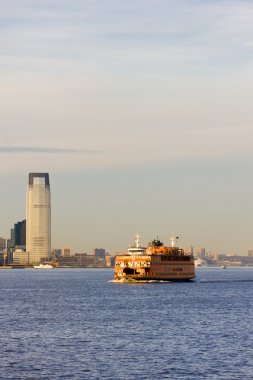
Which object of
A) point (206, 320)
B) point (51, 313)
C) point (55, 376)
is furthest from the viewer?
point (51, 313)

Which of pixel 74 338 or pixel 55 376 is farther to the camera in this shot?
pixel 74 338

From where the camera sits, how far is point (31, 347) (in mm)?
94375

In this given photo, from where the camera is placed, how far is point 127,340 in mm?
100688

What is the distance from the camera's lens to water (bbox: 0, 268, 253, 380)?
8044 cm

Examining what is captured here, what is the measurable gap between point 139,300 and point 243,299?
64.0ft

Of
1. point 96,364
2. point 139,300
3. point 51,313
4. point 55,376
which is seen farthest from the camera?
point 139,300

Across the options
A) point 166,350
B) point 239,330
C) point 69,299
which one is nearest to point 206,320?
point 239,330

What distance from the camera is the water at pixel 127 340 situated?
8044 cm

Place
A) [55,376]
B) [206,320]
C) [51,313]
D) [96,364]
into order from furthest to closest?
1. [51,313]
2. [206,320]
3. [96,364]
4. [55,376]

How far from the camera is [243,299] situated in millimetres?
175750

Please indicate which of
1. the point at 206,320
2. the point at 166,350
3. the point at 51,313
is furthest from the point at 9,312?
the point at 166,350

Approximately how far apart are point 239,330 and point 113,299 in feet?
211

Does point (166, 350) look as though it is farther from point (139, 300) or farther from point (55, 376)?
point (139, 300)

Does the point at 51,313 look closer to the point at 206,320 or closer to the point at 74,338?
the point at 206,320
